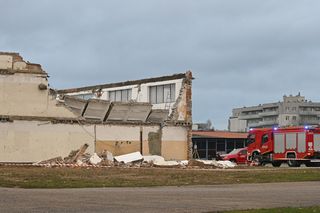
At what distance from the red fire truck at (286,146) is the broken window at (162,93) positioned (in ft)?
26.2

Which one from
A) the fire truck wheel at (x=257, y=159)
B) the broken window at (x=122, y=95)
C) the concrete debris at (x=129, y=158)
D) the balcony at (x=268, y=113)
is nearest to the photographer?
the concrete debris at (x=129, y=158)

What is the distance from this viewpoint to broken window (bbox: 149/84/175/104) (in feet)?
172

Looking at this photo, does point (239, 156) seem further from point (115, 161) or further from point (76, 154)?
point (76, 154)

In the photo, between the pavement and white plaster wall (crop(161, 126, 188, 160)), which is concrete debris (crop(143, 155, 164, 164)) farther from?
the pavement

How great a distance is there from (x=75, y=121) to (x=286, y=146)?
17.8 metres

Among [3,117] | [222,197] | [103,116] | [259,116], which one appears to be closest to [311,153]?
[103,116]

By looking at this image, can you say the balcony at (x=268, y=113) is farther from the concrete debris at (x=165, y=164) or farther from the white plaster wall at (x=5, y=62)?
the white plaster wall at (x=5, y=62)

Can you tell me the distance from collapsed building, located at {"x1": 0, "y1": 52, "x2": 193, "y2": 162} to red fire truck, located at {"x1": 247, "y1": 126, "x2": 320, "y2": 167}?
259 inches

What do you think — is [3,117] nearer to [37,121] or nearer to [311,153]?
[37,121]

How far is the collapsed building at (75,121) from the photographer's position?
42031 mm

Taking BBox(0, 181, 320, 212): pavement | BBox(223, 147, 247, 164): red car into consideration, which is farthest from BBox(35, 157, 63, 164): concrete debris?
BBox(0, 181, 320, 212): pavement

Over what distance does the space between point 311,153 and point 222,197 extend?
32.1 meters

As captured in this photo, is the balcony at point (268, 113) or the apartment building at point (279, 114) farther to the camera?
the balcony at point (268, 113)

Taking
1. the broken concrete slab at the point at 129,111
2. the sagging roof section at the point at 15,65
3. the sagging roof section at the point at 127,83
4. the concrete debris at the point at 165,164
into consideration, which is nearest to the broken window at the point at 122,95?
the sagging roof section at the point at 127,83
